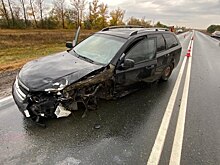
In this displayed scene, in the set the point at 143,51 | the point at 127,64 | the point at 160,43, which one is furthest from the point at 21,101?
the point at 160,43

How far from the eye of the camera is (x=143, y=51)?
4773mm

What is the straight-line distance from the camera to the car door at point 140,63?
13.9 feet

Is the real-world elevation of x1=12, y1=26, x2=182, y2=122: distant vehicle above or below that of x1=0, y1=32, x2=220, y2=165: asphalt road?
above

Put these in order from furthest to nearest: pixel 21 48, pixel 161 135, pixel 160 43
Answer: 1. pixel 21 48
2. pixel 160 43
3. pixel 161 135

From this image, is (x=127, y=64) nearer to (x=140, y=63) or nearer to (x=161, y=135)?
(x=140, y=63)

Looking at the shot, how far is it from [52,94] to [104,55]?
160cm

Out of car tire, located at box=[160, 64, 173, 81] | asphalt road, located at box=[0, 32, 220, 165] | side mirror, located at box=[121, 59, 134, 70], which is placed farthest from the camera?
car tire, located at box=[160, 64, 173, 81]

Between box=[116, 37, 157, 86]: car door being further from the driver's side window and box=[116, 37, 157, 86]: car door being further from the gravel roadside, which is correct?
the gravel roadside

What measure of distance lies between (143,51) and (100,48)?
1092 millimetres

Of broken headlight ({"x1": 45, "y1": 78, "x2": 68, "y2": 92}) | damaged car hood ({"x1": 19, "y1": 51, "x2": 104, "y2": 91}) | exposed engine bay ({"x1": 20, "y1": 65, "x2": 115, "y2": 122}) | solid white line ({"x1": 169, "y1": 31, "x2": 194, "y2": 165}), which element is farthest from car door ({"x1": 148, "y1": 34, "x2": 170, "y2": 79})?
broken headlight ({"x1": 45, "y1": 78, "x2": 68, "y2": 92})

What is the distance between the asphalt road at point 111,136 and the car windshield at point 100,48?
1.09 meters

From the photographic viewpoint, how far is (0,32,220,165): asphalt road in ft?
9.09

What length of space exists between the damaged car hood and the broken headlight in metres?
0.04

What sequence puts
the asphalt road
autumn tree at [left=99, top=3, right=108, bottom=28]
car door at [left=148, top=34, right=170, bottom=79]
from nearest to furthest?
the asphalt road
car door at [left=148, top=34, right=170, bottom=79]
autumn tree at [left=99, top=3, right=108, bottom=28]
